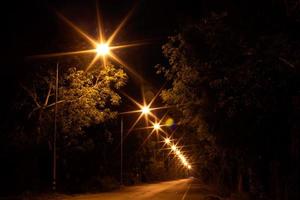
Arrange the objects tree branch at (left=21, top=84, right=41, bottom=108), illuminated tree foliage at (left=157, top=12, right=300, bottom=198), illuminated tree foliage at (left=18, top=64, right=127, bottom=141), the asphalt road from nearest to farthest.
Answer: illuminated tree foliage at (left=157, top=12, right=300, bottom=198), the asphalt road, tree branch at (left=21, top=84, right=41, bottom=108), illuminated tree foliage at (left=18, top=64, right=127, bottom=141)

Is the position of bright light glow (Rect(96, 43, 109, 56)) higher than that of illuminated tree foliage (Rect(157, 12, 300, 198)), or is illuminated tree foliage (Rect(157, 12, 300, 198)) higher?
bright light glow (Rect(96, 43, 109, 56))

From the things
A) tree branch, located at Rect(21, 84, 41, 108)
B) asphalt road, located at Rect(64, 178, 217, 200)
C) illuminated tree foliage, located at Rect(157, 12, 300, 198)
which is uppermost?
tree branch, located at Rect(21, 84, 41, 108)

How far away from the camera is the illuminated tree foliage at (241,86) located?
14.2 meters

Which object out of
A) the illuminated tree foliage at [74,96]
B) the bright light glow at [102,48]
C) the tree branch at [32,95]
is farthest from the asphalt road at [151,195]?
the bright light glow at [102,48]

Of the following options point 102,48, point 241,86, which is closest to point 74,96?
point 102,48

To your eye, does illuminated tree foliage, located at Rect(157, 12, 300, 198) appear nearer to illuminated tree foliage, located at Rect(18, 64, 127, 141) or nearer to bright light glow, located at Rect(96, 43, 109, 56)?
bright light glow, located at Rect(96, 43, 109, 56)

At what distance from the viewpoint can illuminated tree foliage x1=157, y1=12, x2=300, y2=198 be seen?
14.2m

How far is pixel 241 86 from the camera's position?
636 inches

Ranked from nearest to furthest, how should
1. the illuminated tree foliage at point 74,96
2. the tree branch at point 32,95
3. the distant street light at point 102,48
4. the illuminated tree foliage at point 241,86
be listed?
the illuminated tree foliage at point 241,86 → the distant street light at point 102,48 → the tree branch at point 32,95 → the illuminated tree foliage at point 74,96

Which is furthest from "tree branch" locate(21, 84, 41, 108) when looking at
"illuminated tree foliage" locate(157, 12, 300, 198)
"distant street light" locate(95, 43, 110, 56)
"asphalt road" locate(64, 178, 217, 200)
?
"illuminated tree foliage" locate(157, 12, 300, 198)

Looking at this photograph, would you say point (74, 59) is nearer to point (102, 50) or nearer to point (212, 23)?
point (102, 50)

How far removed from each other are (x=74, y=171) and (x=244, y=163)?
2393 cm

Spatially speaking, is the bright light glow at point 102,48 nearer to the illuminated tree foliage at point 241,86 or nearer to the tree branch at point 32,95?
the illuminated tree foliage at point 241,86

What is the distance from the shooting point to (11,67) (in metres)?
28.2
